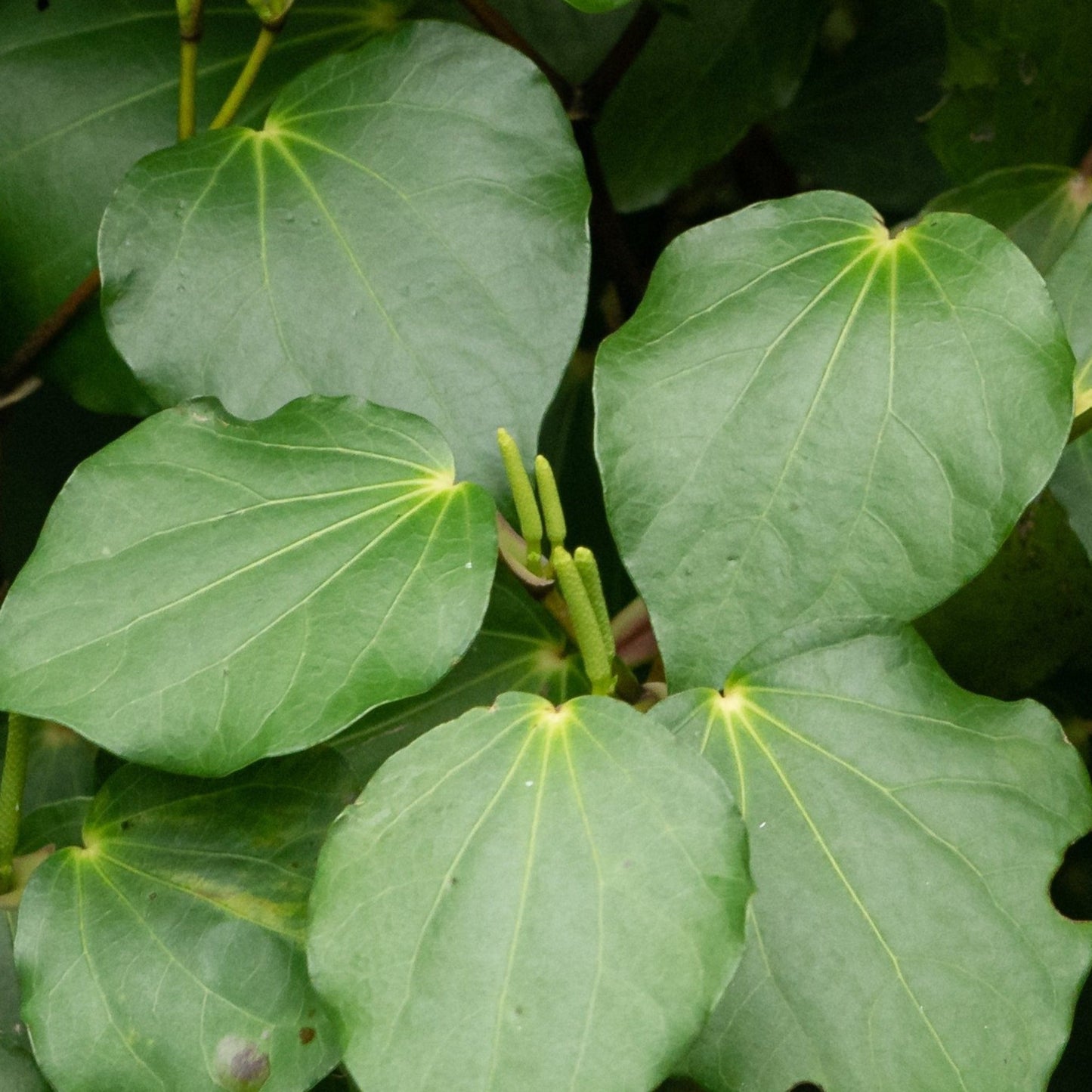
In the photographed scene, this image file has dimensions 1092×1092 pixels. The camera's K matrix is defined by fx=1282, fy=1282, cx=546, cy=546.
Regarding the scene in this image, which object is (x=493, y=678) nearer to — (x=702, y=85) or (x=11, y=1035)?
(x=11, y=1035)

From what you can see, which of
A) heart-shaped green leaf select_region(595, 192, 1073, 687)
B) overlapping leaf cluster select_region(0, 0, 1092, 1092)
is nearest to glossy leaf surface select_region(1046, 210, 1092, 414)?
overlapping leaf cluster select_region(0, 0, 1092, 1092)

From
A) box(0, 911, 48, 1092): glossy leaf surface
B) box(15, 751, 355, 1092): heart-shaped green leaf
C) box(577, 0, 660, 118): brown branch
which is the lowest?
box(0, 911, 48, 1092): glossy leaf surface

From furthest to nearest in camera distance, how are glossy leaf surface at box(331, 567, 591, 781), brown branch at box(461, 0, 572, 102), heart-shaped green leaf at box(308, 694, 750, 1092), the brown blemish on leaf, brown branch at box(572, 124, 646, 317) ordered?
brown branch at box(572, 124, 646, 317)
brown branch at box(461, 0, 572, 102)
glossy leaf surface at box(331, 567, 591, 781)
the brown blemish on leaf
heart-shaped green leaf at box(308, 694, 750, 1092)

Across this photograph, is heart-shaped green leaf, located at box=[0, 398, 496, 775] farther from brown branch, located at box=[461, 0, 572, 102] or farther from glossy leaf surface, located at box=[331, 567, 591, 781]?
brown branch, located at box=[461, 0, 572, 102]

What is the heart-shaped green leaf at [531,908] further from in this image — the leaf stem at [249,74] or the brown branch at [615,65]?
the brown branch at [615,65]

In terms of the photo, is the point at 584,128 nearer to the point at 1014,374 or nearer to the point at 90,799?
the point at 1014,374

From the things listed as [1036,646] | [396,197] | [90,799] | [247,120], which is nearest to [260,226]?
[396,197]
